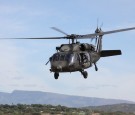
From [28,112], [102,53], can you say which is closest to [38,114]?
[28,112]

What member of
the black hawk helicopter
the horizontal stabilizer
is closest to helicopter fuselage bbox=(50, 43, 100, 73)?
the black hawk helicopter

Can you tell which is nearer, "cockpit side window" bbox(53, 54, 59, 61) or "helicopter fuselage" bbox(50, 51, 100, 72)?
"helicopter fuselage" bbox(50, 51, 100, 72)

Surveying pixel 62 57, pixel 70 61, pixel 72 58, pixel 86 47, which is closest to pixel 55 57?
pixel 62 57

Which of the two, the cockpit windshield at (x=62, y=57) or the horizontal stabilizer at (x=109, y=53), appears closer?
the cockpit windshield at (x=62, y=57)

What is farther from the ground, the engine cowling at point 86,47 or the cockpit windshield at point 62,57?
the engine cowling at point 86,47

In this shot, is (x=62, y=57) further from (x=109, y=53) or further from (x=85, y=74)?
(x=109, y=53)

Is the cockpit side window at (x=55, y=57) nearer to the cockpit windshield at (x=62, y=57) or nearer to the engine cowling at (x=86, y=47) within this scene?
the cockpit windshield at (x=62, y=57)

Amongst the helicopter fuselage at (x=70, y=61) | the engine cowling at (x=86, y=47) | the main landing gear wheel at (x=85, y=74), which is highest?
the engine cowling at (x=86, y=47)

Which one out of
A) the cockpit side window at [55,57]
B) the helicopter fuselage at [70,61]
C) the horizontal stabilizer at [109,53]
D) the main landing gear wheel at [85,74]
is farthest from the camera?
the horizontal stabilizer at [109,53]

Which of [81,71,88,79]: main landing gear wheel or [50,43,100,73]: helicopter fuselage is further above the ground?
[50,43,100,73]: helicopter fuselage

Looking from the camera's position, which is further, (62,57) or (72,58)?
(72,58)

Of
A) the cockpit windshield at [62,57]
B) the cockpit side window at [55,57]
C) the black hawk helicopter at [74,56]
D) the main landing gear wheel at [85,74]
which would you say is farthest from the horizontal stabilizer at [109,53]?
the cockpit side window at [55,57]

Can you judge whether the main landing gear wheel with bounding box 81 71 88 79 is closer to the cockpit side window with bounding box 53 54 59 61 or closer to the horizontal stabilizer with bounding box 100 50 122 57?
the cockpit side window with bounding box 53 54 59 61

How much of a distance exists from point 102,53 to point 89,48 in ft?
16.5
